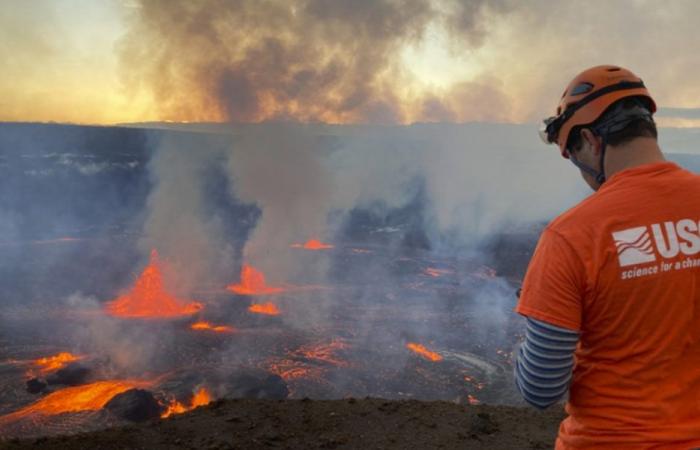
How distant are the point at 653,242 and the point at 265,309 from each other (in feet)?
59.1

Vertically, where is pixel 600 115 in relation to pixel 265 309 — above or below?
above

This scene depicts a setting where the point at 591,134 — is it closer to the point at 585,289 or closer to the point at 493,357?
the point at 585,289

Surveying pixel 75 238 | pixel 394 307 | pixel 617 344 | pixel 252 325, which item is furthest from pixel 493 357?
pixel 75 238

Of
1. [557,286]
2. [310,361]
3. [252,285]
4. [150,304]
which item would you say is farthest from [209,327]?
[557,286]

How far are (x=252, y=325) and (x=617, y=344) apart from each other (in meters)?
15.9

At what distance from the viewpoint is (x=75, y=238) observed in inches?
1398

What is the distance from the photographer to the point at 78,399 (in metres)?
10.8

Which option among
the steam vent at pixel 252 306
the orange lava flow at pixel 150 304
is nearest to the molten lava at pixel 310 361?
the steam vent at pixel 252 306

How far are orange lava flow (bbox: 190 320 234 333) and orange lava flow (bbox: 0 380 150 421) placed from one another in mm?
4320

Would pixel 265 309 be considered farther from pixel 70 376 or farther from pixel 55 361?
pixel 70 376

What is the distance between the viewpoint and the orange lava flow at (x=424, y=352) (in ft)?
45.6

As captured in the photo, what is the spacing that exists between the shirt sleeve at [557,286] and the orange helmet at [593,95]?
0.52m

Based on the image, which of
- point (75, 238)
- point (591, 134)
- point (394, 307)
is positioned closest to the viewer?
point (591, 134)

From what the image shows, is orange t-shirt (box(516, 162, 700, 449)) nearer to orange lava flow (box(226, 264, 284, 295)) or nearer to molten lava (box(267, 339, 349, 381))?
molten lava (box(267, 339, 349, 381))
